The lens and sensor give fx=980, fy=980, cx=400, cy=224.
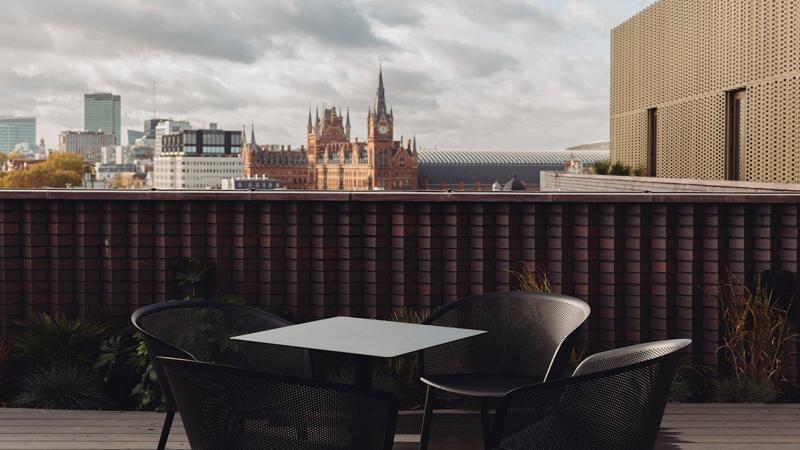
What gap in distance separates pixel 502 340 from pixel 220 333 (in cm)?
130

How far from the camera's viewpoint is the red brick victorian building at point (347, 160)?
4599 inches

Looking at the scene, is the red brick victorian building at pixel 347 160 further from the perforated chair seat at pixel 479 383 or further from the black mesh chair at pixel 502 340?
the perforated chair seat at pixel 479 383

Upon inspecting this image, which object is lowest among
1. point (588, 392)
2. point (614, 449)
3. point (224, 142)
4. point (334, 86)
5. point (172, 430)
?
point (172, 430)

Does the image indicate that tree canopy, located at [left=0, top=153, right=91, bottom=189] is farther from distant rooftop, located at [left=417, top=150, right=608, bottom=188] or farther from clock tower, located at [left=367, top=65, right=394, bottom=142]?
distant rooftop, located at [left=417, top=150, right=608, bottom=188]

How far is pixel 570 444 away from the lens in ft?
10.3

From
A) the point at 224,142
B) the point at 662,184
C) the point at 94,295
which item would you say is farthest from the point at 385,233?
the point at 224,142

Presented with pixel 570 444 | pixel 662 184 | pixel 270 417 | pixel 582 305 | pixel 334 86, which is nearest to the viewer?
pixel 270 417

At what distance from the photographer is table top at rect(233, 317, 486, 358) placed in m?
3.62

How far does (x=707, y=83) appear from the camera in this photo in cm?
2045

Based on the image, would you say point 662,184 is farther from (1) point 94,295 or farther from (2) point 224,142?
(2) point 224,142

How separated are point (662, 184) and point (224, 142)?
5424 inches

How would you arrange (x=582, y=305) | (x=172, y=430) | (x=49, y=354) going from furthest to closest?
1. (x=49, y=354)
2. (x=172, y=430)
3. (x=582, y=305)

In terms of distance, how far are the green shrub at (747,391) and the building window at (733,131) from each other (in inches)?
572

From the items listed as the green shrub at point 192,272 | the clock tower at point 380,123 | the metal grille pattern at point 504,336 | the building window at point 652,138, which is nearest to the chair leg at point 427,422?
the metal grille pattern at point 504,336
